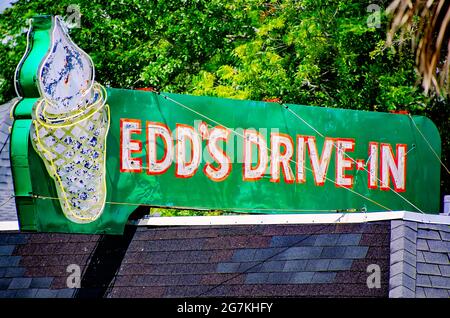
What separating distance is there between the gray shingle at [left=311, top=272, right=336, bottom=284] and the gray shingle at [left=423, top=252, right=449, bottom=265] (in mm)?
1208

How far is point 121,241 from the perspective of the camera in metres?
16.0

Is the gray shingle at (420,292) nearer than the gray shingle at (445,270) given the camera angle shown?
Yes

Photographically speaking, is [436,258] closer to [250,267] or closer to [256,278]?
[256,278]

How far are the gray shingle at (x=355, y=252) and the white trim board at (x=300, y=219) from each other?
0.46 metres

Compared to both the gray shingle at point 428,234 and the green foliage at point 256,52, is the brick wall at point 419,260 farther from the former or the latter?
the green foliage at point 256,52

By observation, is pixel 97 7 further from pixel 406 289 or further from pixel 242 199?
pixel 406 289

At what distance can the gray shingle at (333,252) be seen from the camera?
45.9 ft

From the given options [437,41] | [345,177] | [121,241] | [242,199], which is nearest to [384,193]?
[345,177]

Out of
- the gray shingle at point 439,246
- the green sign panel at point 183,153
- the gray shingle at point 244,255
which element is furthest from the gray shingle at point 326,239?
the green sign panel at point 183,153

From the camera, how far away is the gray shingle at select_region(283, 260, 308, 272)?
14.2 meters

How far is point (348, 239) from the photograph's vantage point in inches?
554

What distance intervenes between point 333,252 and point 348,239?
261 millimetres

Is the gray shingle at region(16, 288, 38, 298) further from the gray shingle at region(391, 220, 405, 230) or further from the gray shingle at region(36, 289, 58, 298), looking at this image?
the gray shingle at region(391, 220, 405, 230)

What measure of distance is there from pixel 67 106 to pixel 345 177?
5.46 m
